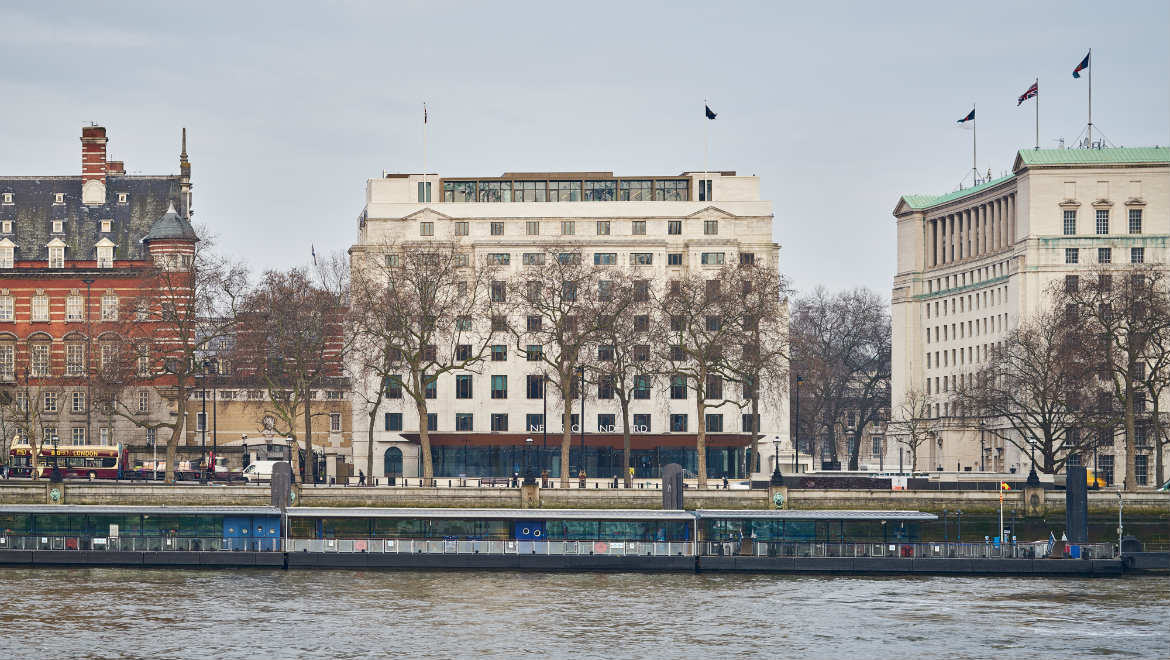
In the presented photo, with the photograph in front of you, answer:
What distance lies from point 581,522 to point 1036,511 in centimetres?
2688

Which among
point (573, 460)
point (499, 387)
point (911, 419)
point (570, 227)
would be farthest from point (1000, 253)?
point (499, 387)

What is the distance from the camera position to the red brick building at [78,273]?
134 meters

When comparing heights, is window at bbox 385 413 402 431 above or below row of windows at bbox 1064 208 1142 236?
below

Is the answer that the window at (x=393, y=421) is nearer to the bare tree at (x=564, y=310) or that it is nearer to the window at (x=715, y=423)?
the bare tree at (x=564, y=310)

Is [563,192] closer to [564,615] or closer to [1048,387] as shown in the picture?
[1048,387]

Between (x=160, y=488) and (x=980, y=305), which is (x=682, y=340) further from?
(x=980, y=305)

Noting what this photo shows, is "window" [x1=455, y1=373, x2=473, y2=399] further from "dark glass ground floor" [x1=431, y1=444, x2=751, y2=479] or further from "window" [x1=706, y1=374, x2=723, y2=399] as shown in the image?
"window" [x1=706, y1=374, x2=723, y2=399]

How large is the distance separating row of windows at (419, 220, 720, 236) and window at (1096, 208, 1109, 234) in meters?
32.9

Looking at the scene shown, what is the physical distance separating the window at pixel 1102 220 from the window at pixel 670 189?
33.4 metres

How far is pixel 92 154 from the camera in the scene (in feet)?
458

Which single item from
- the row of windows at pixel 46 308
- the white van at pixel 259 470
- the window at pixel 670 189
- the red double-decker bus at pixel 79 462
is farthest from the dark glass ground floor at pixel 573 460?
the row of windows at pixel 46 308

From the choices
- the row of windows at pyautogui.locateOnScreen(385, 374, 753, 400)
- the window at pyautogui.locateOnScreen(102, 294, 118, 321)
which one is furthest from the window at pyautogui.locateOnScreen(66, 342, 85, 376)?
the row of windows at pyautogui.locateOnScreen(385, 374, 753, 400)

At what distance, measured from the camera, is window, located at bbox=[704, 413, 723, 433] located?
134125 millimetres

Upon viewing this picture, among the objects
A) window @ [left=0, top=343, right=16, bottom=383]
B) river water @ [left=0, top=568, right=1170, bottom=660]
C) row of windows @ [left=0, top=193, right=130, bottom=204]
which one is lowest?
river water @ [left=0, top=568, right=1170, bottom=660]
